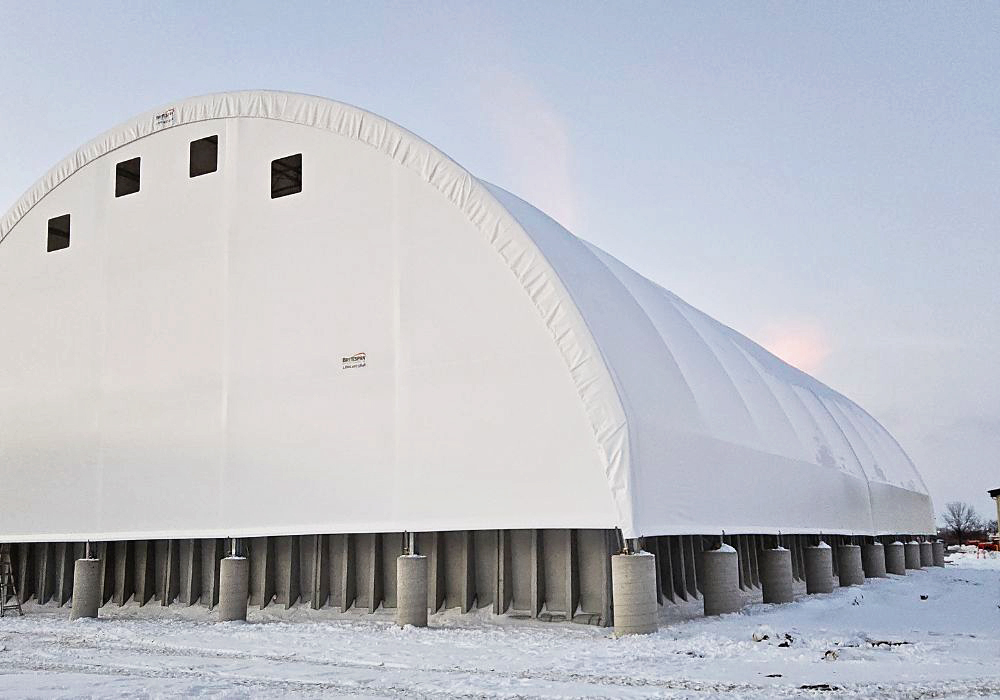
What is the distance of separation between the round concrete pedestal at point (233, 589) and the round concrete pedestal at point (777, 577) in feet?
40.8

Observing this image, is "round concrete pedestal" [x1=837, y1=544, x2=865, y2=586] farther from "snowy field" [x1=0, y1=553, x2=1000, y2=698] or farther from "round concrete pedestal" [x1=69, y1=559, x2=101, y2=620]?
"round concrete pedestal" [x1=69, y1=559, x2=101, y2=620]

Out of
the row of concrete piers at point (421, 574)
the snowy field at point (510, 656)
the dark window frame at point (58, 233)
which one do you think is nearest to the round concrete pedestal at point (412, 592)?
the row of concrete piers at point (421, 574)

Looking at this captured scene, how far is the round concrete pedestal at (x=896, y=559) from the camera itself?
138 ft

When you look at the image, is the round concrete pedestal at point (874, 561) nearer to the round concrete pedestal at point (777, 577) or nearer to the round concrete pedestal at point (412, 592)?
the round concrete pedestal at point (777, 577)

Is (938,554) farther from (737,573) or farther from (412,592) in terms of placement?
(412,592)

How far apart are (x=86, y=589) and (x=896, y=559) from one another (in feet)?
104

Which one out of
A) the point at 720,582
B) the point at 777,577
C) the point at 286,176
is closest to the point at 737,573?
the point at 720,582

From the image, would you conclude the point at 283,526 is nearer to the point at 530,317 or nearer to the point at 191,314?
the point at 191,314

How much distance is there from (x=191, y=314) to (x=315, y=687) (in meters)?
13.2

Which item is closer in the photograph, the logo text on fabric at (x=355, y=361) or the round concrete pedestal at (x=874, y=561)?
the logo text on fabric at (x=355, y=361)

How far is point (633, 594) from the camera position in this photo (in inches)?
691

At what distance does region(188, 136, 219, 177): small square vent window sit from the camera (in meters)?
24.4

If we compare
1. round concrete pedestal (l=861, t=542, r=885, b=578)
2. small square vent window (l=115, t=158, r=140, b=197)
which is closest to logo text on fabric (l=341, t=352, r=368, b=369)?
small square vent window (l=115, t=158, r=140, b=197)

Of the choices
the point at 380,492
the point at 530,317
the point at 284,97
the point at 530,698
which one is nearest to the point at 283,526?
the point at 380,492
